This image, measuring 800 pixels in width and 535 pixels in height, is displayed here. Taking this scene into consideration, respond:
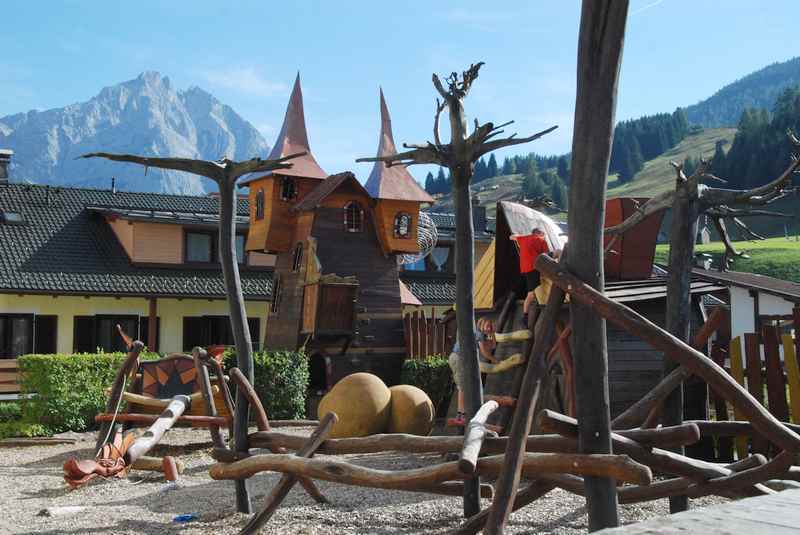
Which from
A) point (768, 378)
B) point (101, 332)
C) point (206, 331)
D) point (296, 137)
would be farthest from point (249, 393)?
point (206, 331)

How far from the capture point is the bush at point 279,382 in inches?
807

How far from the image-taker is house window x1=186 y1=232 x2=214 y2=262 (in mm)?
31094

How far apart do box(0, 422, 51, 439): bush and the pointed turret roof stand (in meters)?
11.2

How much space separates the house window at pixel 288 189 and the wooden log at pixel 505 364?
13.7 meters

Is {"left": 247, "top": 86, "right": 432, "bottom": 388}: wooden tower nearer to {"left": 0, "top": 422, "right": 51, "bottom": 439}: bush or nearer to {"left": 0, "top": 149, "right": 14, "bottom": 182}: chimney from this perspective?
{"left": 0, "top": 422, "right": 51, "bottom": 439}: bush

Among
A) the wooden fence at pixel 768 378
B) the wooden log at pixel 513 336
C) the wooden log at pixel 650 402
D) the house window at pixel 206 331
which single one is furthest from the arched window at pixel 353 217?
the wooden log at pixel 650 402

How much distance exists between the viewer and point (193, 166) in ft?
30.6

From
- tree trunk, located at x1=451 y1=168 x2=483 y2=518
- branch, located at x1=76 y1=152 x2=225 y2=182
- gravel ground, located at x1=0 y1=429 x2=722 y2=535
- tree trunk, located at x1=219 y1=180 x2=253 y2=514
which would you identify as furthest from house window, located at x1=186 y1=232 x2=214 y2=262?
tree trunk, located at x1=451 y1=168 x2=483 y2=518

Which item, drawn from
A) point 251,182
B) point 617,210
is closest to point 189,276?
point 251,182

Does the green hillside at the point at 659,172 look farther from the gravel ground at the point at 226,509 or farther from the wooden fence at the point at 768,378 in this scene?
the gravel ground at the point at 226,509

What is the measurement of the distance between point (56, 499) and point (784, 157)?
370 ft

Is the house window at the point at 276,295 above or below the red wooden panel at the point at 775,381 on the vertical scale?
above

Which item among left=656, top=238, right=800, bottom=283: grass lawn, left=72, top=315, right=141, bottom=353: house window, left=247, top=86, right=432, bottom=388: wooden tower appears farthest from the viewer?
left=656, top=238, right=800, bottom=283: grass lawn

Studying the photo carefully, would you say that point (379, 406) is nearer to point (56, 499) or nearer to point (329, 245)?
point (56, 499)
